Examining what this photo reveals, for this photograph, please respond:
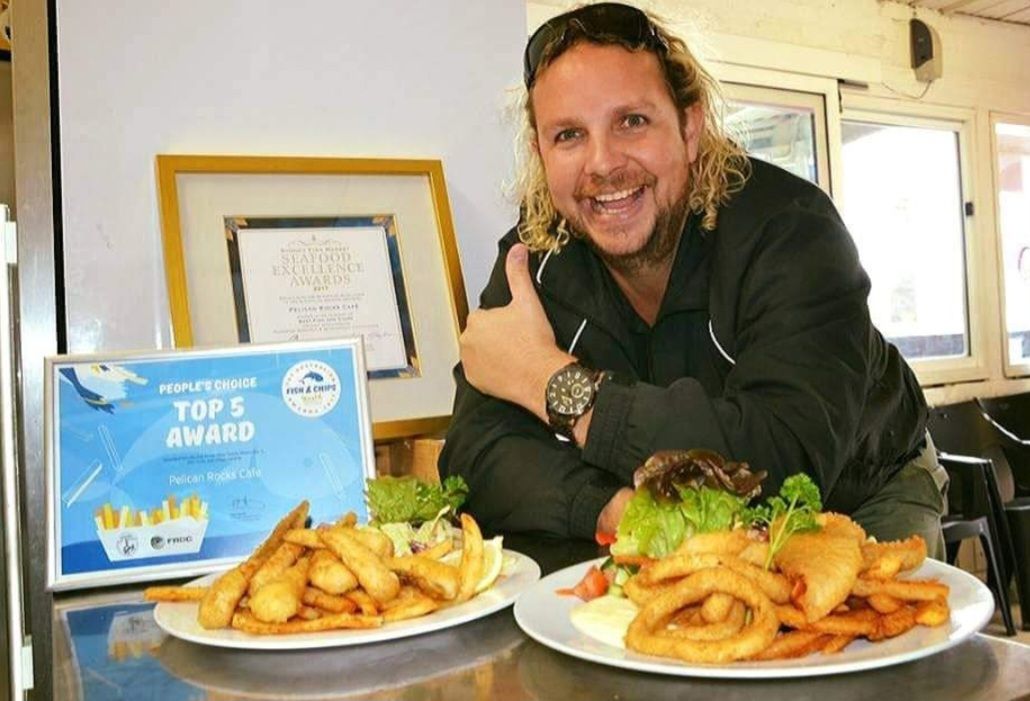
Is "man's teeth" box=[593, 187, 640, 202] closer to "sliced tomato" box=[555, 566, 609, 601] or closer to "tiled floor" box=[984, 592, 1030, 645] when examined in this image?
"sliced tomato" box=[555, 566, 609, 601]

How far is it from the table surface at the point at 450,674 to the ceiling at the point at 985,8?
4484 mm

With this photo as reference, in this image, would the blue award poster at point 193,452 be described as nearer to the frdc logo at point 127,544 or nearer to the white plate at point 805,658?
the frdc logo at point 127,544

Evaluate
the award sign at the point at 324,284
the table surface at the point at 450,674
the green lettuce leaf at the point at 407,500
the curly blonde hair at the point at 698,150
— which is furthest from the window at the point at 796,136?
the table surface at the point at 450,674

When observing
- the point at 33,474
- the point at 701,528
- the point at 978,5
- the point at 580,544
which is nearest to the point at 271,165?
the point at 33,474

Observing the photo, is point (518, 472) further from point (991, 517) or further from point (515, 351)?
point (991, 517)

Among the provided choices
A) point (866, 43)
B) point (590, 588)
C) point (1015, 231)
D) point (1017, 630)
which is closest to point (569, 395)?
point (590, 588)

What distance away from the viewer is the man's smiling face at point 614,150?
1.45m

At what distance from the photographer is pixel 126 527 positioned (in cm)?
113

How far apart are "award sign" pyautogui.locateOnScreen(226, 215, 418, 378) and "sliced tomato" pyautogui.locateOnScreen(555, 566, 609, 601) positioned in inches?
35.2

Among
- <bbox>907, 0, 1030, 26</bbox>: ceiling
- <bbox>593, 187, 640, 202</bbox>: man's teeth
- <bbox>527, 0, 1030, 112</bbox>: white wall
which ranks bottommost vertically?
<bbox>593, 187, 640, 202</bbox>: man's teeth

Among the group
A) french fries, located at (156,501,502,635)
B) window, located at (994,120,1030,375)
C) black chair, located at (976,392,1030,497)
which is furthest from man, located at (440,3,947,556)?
window, located at (994,120,1030,375)

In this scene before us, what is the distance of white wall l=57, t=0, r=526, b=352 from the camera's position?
160 centimetres

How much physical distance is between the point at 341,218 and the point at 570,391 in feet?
2.17

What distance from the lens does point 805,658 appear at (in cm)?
62
